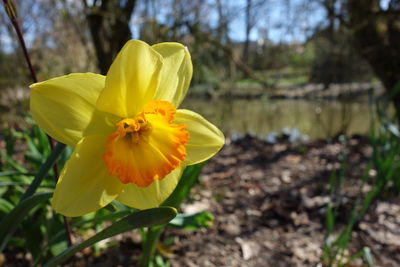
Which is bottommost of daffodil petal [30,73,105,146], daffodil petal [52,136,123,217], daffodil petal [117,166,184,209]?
daffodil petal [117,166,184,209]

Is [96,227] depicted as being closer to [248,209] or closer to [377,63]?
[248,209]

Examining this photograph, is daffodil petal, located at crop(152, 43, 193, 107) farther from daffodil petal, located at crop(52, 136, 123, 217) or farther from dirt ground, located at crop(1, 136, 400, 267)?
dirt ground, located at crop(1, 136, 400, 267)

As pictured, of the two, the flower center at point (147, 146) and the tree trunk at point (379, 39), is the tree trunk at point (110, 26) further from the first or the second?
the tree trunk at point (379, 39)

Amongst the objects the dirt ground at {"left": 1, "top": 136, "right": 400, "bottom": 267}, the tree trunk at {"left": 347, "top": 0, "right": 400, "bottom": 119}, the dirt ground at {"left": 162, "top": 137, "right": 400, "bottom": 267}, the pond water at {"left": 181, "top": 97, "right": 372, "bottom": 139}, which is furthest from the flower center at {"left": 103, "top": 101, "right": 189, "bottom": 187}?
the pond water at {"left": 181, "top": 97, "right": 372, "bottom": 139}

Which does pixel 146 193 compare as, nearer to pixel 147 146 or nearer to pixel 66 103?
pixel 147 146

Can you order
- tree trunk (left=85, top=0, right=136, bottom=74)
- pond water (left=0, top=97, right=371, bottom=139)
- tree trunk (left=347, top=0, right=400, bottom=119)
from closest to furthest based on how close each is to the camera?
tree trunk (left=85, top=0, right=136, bottom=74) → tree trunk (left=347, top=0, right=400, bottom=119) → pond water (left=0, top=97, right=371, bottom=139)

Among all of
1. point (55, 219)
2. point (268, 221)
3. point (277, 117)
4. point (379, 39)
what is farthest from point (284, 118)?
point (55, 219)
